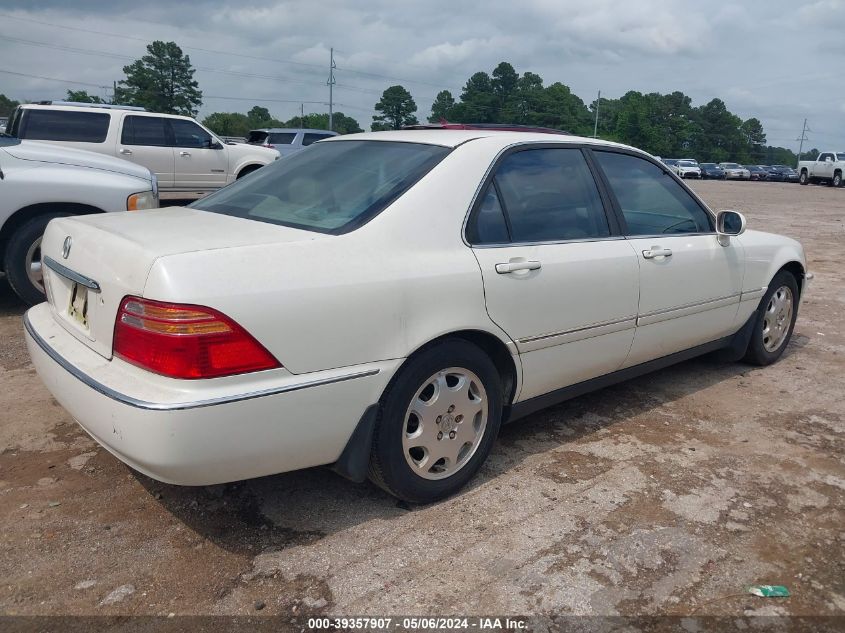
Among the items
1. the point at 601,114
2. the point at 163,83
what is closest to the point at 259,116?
the point at 163,83

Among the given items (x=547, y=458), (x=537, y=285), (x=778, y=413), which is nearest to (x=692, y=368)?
(x=778, y=413)

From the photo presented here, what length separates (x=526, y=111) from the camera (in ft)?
284

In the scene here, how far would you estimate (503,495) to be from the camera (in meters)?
3.14

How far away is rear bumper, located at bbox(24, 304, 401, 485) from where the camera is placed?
2.32m

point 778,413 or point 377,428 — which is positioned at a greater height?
point 377,428

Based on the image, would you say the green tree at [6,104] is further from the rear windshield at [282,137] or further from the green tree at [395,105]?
the rear windshield at [282,137]

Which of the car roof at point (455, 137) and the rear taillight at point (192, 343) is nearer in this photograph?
the rear taillight at point (192, 343)

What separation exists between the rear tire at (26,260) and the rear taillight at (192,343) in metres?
3.79

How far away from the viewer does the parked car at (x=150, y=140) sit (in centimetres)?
1080

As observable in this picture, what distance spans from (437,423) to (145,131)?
10.6m

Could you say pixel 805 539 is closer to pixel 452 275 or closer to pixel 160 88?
pixel 452 275

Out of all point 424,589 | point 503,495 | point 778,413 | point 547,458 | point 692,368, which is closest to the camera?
point 424,589

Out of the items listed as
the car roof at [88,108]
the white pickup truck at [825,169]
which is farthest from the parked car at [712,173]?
the car roof at [88,108]

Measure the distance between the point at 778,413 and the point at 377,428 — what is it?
2.73 m
